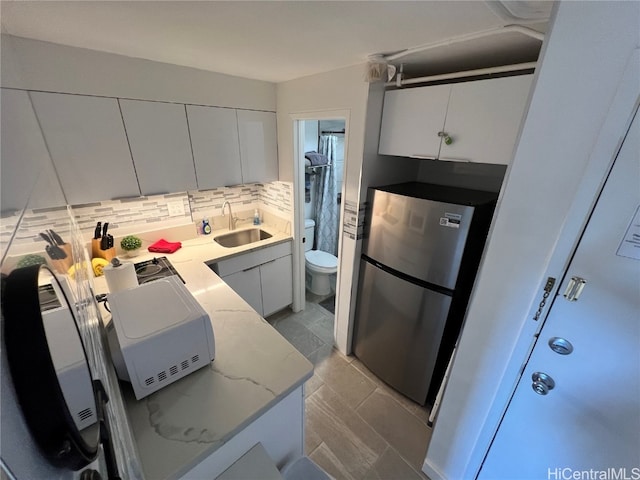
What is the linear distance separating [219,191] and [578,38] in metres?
2.37

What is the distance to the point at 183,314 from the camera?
92cm

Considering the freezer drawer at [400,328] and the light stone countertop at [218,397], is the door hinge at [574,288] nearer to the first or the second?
the freezer drawer at [400,328]

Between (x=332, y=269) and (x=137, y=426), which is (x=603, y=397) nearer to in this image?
(x=137, y=426)

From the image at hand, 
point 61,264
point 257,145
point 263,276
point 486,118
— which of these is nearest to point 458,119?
point 486,118

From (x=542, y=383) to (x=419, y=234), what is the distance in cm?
82

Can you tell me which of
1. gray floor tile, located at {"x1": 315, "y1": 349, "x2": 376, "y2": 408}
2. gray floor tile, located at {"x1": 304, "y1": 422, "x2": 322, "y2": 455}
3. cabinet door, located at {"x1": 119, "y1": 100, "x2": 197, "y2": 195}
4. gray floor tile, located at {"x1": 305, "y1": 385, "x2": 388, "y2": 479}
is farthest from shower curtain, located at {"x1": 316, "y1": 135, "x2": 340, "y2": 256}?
gray floor tile, located at {"x1": 304, "y1": 422, "x2": 322, "y2": 455}

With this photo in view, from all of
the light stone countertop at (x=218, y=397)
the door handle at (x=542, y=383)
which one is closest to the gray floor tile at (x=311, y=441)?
the light stone countertop at (x=218, y=397)

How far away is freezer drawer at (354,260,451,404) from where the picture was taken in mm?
1574

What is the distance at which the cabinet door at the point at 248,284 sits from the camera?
83.6 inches

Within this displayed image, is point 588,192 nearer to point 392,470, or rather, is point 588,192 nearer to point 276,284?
point 392,470

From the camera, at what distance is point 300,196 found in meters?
2.27

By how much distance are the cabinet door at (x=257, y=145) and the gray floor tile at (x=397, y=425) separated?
1.96 metres

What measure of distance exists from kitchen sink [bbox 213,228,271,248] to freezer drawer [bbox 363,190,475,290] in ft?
4.01

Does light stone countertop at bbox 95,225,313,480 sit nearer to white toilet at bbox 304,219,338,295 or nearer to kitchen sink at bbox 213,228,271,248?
kitchen sink at bbox 213,228,271,248
